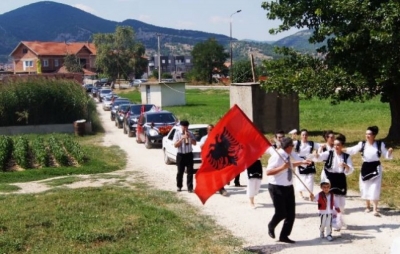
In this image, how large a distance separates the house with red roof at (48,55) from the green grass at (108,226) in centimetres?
9758

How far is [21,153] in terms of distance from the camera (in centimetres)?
2117

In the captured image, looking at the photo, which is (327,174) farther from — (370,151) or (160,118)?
(160,118)

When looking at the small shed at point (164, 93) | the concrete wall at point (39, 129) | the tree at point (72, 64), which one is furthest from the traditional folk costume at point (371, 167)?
the tree at point (72, 64)

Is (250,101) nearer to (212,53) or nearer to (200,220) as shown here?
(200,220)

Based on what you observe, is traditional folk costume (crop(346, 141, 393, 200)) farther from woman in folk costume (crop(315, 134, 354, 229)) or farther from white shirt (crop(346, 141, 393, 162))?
woman in folk costume (crop(315, 134, 354, 229))

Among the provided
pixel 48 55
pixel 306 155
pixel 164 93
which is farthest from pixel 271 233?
pixel 48 55

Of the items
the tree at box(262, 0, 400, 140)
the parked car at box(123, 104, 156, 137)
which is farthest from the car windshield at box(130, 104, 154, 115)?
the tree at box(262, 0, 400, 140)

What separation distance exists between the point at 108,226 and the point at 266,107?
1700 centimetres

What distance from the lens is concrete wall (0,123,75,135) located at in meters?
31.5

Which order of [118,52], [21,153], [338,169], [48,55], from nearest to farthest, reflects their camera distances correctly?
[338,169] < [21,153] < [118,52] < [48,55]

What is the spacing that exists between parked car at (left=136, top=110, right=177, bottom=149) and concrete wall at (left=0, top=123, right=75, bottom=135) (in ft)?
22.6

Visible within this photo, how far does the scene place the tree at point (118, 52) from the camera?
81438 millimetres

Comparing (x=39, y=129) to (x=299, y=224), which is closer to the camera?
(x=299, y=224)

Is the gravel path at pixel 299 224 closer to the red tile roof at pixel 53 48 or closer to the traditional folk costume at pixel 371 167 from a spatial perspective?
the traditional folk costume at pixel 371 167
